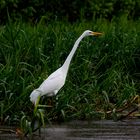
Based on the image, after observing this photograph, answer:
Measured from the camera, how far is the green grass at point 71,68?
13.1 metres

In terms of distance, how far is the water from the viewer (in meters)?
11.9

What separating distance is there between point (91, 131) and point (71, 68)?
2.40 metres

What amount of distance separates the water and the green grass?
24 cm

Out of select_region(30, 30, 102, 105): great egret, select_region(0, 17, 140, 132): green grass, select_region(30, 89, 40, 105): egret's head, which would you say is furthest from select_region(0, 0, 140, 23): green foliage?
select_region(30, 89, 40, 105): egret's head

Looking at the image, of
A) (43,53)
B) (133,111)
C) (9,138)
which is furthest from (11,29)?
(9,138)

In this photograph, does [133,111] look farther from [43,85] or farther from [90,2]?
[90,2]

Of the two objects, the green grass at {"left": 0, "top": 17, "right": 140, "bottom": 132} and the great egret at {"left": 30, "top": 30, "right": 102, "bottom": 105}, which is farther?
the green grass at {"left": 0, "top": 17, "right": 140, "bottom": 132}

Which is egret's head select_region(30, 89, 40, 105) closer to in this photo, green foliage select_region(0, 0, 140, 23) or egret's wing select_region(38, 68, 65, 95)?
egret's wing select_region(38, 68, 65, 95)

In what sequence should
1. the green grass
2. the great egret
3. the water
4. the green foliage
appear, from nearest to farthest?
the water → the great egret → the green grass → the green foliage

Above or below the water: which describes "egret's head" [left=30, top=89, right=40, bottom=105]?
above

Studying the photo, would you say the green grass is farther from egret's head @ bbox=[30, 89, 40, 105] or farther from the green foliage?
the green foliage

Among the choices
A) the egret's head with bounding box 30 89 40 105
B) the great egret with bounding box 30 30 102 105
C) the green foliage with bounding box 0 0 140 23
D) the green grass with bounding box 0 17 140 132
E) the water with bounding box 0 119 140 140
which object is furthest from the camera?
the green foliage with bounding box 0 0 140 23

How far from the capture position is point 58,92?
45.1 ft

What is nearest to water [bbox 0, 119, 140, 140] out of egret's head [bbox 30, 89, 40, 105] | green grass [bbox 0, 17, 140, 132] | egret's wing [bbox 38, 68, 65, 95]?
green grass [bbox 0, 17, 140, 132]
